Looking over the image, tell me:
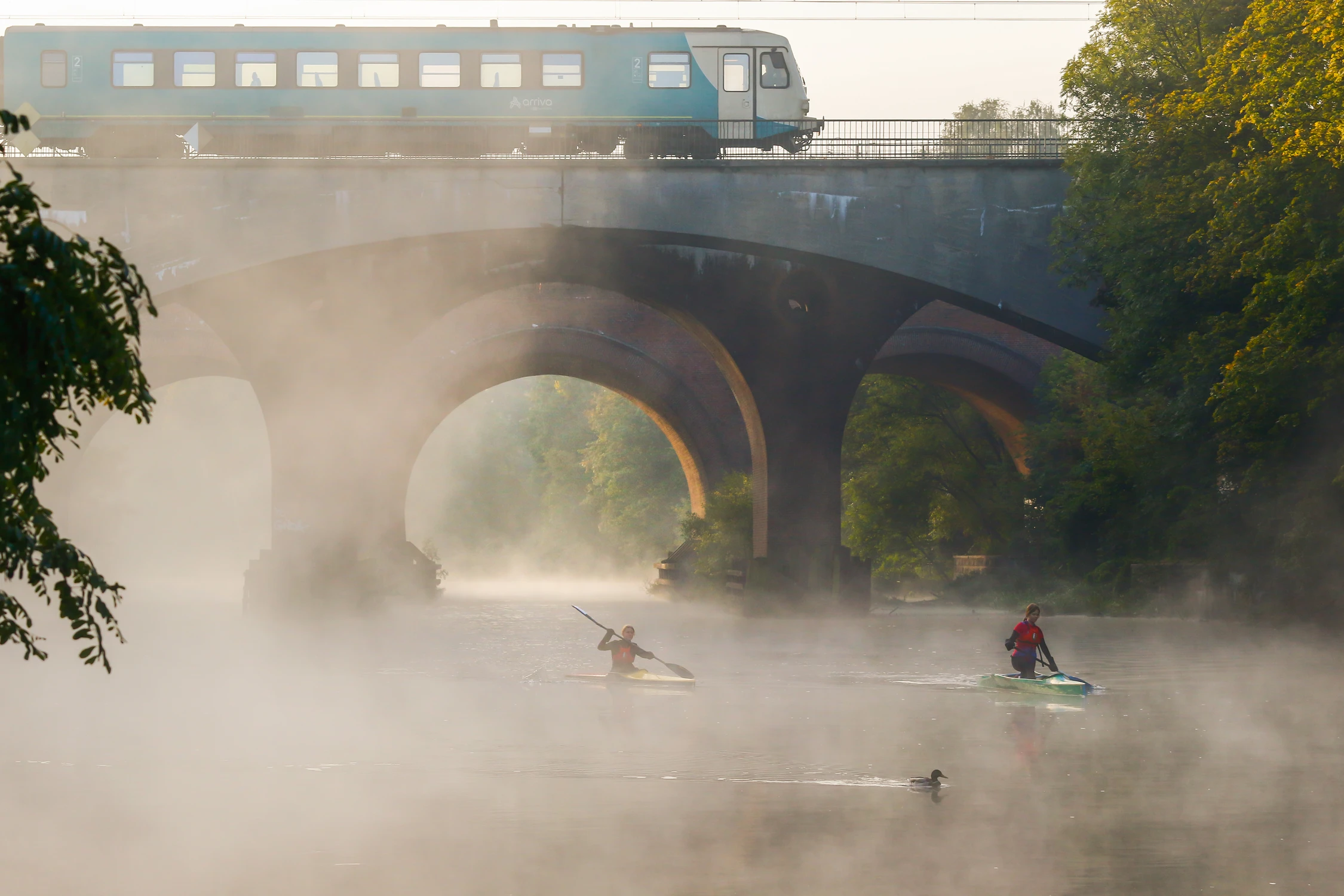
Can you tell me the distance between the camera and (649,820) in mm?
11070

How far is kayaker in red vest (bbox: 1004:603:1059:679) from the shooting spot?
19953 mm

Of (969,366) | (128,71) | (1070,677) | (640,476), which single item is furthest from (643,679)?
(640,476)

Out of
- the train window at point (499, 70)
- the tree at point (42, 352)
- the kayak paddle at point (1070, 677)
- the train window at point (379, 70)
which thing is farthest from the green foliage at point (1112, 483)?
the tree at point (42, 352)

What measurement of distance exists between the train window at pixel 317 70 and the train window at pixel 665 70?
6.97 meters

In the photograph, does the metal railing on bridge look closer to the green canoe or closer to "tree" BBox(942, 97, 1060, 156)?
"tree" BBox(942, 97, 1060, 156)

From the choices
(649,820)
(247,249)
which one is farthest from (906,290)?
(649,820)

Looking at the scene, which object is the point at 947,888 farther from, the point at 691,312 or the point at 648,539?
the point at 648,539

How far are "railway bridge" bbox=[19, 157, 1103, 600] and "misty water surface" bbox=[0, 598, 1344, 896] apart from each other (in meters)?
9.35

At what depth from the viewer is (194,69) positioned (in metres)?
34.2

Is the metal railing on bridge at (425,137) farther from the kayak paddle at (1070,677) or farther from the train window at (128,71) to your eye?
the kayak paddle at (1070,677)

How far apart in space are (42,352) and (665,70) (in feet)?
97.5

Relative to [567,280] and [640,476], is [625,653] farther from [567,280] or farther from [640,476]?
[640,476]

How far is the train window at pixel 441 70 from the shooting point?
34.3 meters

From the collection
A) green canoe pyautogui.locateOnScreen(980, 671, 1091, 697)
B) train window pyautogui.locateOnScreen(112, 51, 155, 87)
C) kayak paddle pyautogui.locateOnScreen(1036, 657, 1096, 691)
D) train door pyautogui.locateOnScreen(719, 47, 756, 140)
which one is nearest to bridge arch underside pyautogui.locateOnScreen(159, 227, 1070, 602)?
train door pyautogui.locateOnScreen(719, 47, 756, 140)
